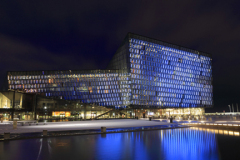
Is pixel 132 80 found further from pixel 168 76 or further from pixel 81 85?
pixel 168 76

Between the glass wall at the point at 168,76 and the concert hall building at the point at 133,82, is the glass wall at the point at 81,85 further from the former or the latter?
the glass wall at the point at 168,76

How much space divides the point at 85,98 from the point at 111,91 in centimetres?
1139

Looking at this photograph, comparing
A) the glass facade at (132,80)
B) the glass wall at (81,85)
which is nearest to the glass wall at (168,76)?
the glass facade at (132,80)

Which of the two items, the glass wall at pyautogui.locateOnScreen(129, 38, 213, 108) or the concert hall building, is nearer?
the concert hall building

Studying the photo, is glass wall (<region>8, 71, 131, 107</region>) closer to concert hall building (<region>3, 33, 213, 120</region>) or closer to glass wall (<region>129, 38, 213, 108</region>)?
concert hall building (<region>3, 33, 213, 120</region>)

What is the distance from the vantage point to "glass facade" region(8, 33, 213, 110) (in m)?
91.2

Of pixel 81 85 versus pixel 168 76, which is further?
pixel 168 76

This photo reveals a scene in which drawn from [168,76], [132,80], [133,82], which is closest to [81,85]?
[132,80]

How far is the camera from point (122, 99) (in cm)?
9519

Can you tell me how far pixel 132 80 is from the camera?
9550cm

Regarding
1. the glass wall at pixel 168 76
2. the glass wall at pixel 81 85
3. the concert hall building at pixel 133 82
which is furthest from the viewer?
the glass wall at pixel 168 76

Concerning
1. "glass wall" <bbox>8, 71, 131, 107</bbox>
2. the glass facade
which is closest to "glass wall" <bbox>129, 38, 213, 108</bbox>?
the glass facade

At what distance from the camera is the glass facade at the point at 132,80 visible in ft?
299

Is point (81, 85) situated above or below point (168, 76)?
below
